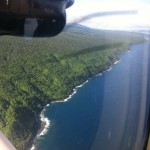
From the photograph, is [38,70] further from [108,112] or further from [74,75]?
[108,112]

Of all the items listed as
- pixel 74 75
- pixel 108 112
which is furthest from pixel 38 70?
pixel 108 112

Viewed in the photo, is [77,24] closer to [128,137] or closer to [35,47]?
[35,47]

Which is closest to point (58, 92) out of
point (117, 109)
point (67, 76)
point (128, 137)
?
point (67, 76)

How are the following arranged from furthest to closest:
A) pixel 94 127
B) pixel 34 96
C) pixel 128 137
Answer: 1. pixel 128 137
2. pixel 94 127
3. pixel 34 96
